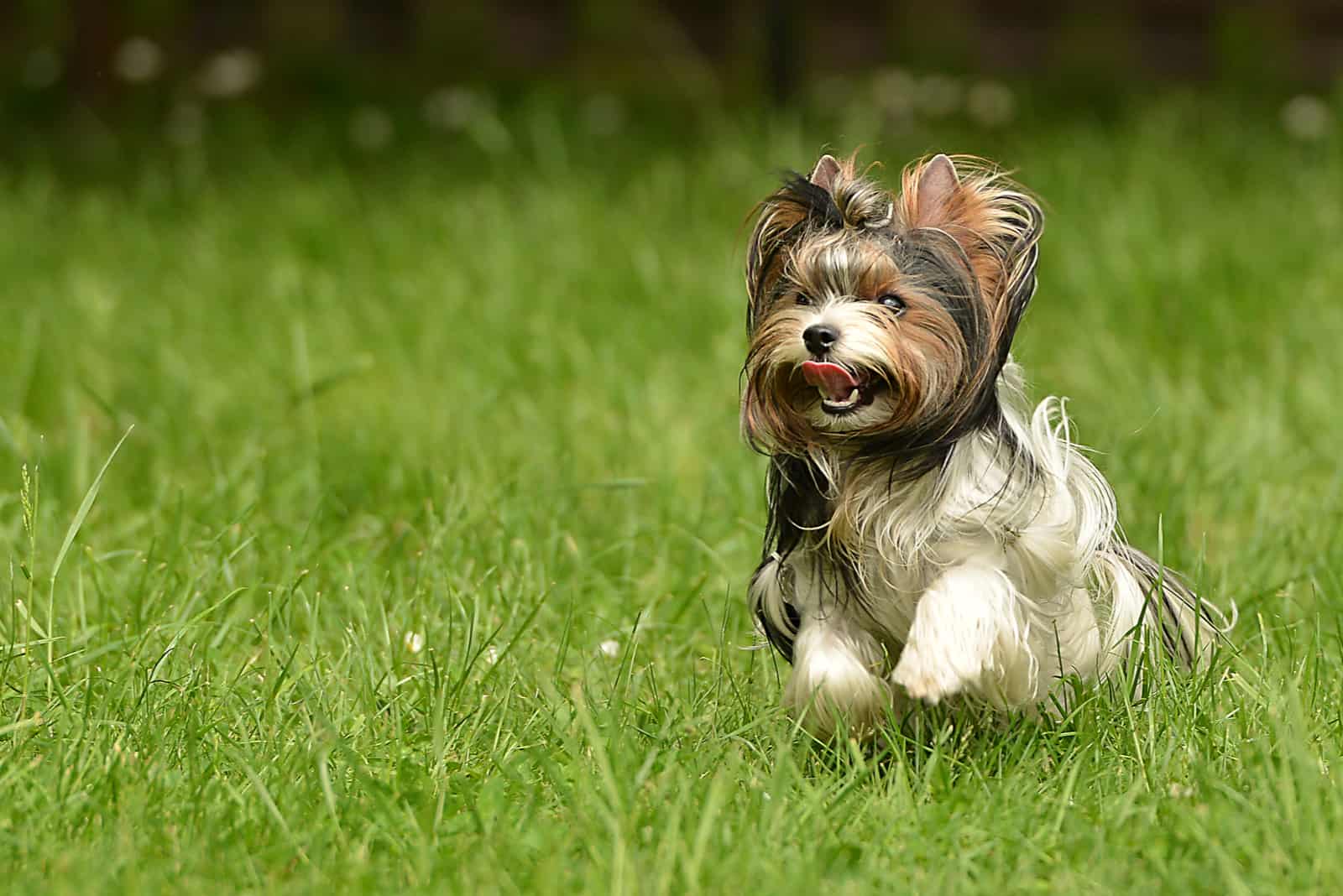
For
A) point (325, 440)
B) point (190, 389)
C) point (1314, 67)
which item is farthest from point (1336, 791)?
point (1314, 67)

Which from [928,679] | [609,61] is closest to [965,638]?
[928,679]

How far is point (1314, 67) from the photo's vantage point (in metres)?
9.84

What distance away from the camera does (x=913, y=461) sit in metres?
2.84

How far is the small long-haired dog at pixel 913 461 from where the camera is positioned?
2752mm

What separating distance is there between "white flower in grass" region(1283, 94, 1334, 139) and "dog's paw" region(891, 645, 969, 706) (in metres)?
6.11

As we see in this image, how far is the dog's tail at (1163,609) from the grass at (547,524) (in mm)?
94

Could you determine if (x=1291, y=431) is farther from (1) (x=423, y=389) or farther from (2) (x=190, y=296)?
(2) (x=190, y=296)

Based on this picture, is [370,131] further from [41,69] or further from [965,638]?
[965,638]

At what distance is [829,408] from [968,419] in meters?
0.21

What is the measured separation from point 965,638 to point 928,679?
8 centimetres

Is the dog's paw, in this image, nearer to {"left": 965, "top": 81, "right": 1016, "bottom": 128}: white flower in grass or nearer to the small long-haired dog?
the small long-haired dog

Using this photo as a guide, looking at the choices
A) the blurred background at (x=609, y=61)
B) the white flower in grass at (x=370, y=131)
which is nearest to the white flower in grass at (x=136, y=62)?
the blurred background at (x=609, y=61)

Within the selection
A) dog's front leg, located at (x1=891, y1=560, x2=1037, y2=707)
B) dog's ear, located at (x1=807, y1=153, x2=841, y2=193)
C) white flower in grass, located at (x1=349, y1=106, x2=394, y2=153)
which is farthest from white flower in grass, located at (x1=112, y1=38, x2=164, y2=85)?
dog's front leg, located at (x1=891, y1=560, x2=1037, y2=707)

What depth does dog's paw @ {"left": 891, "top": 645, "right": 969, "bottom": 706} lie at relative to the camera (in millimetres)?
2744
